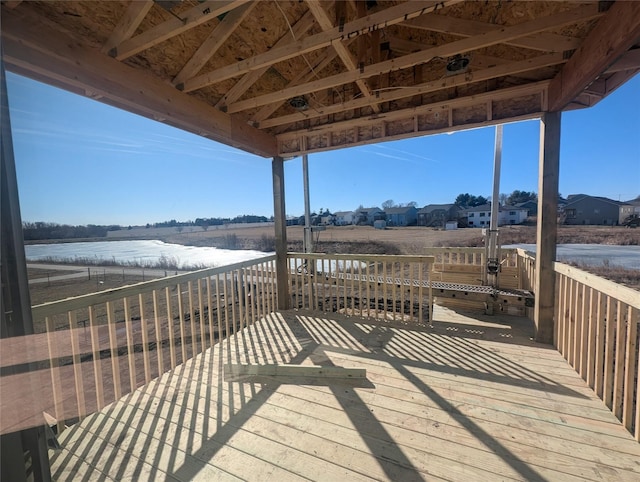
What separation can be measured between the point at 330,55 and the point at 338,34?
0.73 metres

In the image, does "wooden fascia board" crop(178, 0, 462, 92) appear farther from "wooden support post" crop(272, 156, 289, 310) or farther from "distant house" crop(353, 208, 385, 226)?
"distant house" crop(353, 208, 385, 226)

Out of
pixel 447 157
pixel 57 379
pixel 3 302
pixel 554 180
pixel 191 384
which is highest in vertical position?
pixel 447 157

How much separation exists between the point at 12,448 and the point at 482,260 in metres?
5.23

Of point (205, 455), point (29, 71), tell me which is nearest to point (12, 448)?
point (205, 455)

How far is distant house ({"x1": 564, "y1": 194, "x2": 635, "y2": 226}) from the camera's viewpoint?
3627mm

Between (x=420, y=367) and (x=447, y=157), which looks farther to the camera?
(x=447, y=157)

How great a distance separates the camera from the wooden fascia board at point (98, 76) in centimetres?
150

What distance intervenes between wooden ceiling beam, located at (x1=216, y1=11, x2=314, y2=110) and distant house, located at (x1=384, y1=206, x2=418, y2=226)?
11401mm

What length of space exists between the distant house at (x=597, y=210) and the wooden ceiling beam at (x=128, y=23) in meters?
4.94

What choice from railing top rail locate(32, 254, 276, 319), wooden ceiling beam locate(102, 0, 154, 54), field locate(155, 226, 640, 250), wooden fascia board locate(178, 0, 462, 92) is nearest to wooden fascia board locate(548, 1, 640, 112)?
wooden fascia board locate(178, 0, 462, 92)

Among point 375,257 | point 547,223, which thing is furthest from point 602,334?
point 375,257

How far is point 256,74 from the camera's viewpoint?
2504 millimetres

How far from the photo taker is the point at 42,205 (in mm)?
1398

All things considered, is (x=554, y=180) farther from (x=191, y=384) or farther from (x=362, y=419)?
(x=191, y=384)
